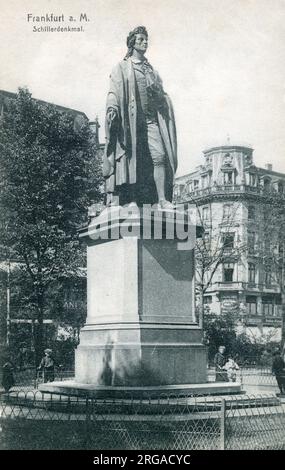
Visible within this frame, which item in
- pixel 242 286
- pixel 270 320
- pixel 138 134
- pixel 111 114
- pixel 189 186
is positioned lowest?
pixel 270 320

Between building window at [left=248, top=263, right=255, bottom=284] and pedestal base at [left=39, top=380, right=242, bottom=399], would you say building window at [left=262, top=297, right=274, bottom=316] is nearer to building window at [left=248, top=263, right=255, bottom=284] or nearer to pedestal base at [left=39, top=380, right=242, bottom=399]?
building window at [left=248, top=263, right=255, bottom=284]

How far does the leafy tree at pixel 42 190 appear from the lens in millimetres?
30672

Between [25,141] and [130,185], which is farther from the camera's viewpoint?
[25,141]

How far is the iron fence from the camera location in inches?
353

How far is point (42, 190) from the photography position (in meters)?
31.7

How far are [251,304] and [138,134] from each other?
57589 mm

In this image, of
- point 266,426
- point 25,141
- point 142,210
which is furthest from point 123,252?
point 25,141

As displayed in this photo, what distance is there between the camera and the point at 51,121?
33062mm

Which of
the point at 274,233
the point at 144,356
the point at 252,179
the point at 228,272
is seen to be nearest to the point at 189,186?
the point at 252,179

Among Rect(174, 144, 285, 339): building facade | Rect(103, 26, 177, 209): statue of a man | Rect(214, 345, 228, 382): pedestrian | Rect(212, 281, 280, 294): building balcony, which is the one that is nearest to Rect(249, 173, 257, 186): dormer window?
Rect(174, 144, 285, 339): building facade

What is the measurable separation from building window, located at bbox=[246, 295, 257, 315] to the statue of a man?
5639 cm

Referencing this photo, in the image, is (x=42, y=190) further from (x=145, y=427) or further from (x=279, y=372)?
(x=145, y=427)

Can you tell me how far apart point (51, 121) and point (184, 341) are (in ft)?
73.7
